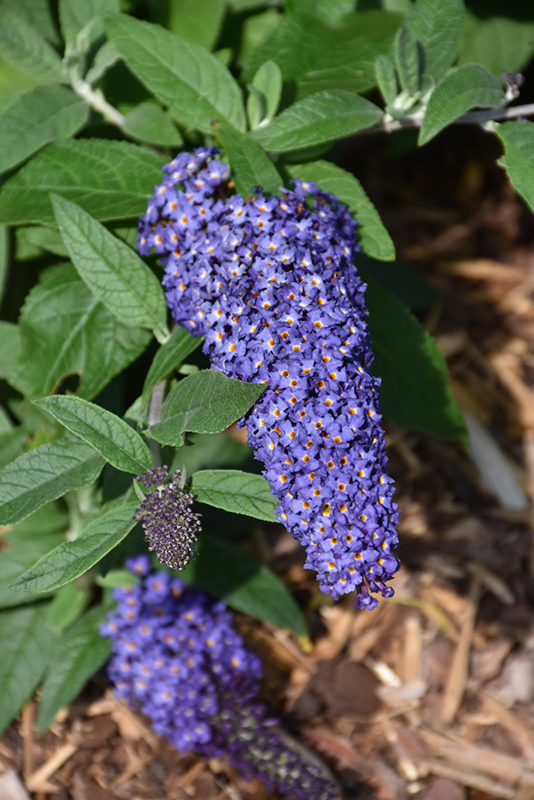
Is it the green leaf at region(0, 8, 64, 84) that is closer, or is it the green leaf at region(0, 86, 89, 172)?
the green leaf at region(0, 86, 89, 172)

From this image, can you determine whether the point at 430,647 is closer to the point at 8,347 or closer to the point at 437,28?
the point at 8,347

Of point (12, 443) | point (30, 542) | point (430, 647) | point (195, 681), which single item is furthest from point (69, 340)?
point (430, 647)

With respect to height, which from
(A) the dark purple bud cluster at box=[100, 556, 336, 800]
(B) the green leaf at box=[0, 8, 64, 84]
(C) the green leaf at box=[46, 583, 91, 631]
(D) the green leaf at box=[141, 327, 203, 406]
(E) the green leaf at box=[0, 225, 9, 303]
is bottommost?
(A) the dark purple bud cluster at box=[100, 556, 336, 800]

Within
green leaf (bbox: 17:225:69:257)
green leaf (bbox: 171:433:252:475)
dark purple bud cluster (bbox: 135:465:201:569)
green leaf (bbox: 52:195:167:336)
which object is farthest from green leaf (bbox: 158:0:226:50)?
dark purple bud cluster (bbox: 135:465:201:569)

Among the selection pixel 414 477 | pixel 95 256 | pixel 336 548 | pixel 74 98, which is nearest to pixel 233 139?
pixel 95 256

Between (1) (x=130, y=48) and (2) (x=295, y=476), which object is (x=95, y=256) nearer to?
(1) (x=130, y=48)

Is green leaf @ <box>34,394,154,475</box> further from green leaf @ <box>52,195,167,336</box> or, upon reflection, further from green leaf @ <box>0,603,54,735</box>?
green leaf @ <box>0,603,54,735</box>

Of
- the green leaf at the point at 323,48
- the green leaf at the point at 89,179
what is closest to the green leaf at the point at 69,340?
the green leaf at the point at 89,179
